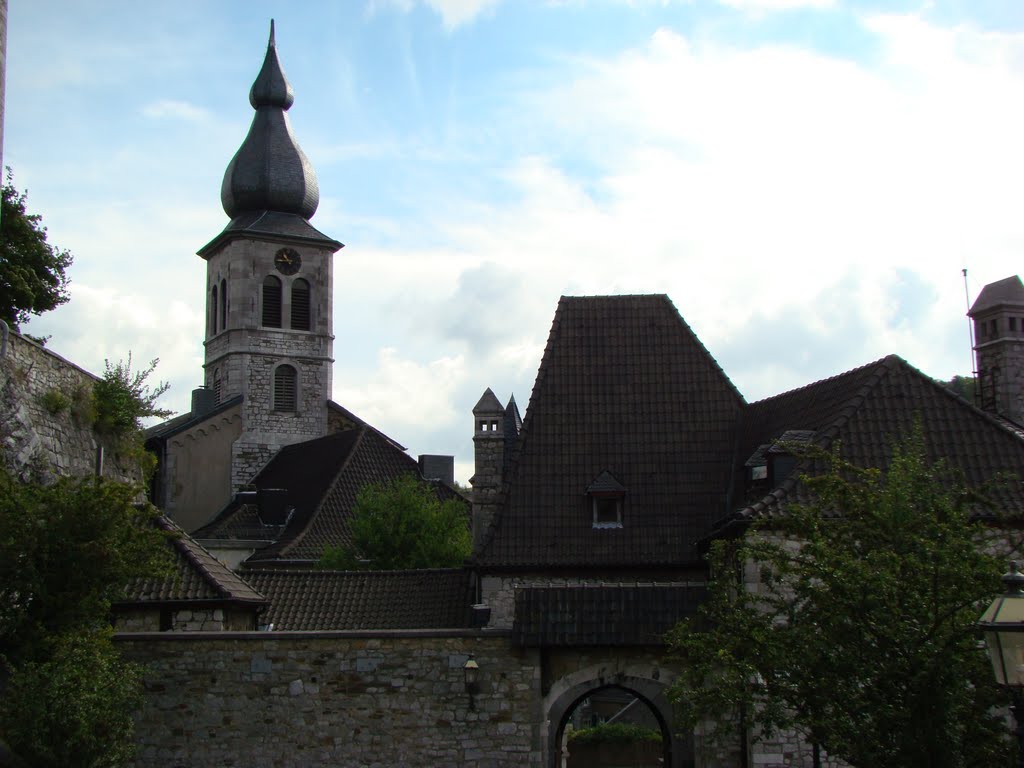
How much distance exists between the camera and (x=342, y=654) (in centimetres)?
1955

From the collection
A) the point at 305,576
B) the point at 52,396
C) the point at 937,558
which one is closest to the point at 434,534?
the point at 305,576

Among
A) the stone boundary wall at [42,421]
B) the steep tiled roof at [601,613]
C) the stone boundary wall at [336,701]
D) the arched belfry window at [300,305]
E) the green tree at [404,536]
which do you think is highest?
the arched belfry window at [300,305]

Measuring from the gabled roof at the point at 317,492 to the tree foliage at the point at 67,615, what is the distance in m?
19.2

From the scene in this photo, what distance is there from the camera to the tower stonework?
26.9 metres

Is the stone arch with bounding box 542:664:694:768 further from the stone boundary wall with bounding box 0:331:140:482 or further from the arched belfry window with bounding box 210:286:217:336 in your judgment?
the arched belfry window with bounding box 210:286:217:336

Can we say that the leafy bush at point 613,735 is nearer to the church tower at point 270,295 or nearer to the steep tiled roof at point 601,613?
the church tower at point 270,295

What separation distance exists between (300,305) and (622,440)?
27869mm

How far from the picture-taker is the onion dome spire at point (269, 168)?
51.4m

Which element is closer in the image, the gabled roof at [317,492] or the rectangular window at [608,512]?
the rectangular window at [608,512]

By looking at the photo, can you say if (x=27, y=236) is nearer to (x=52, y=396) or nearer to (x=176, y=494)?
(x=52, y=396)

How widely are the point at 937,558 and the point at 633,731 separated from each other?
1010 inches

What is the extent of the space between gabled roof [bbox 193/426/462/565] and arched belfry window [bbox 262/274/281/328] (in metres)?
5.46

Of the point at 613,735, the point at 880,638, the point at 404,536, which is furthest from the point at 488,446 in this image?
the point at 880,638

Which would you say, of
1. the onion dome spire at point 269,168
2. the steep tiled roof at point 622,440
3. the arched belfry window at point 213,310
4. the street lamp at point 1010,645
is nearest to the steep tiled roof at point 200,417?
the arched belfry window at point 213,310
